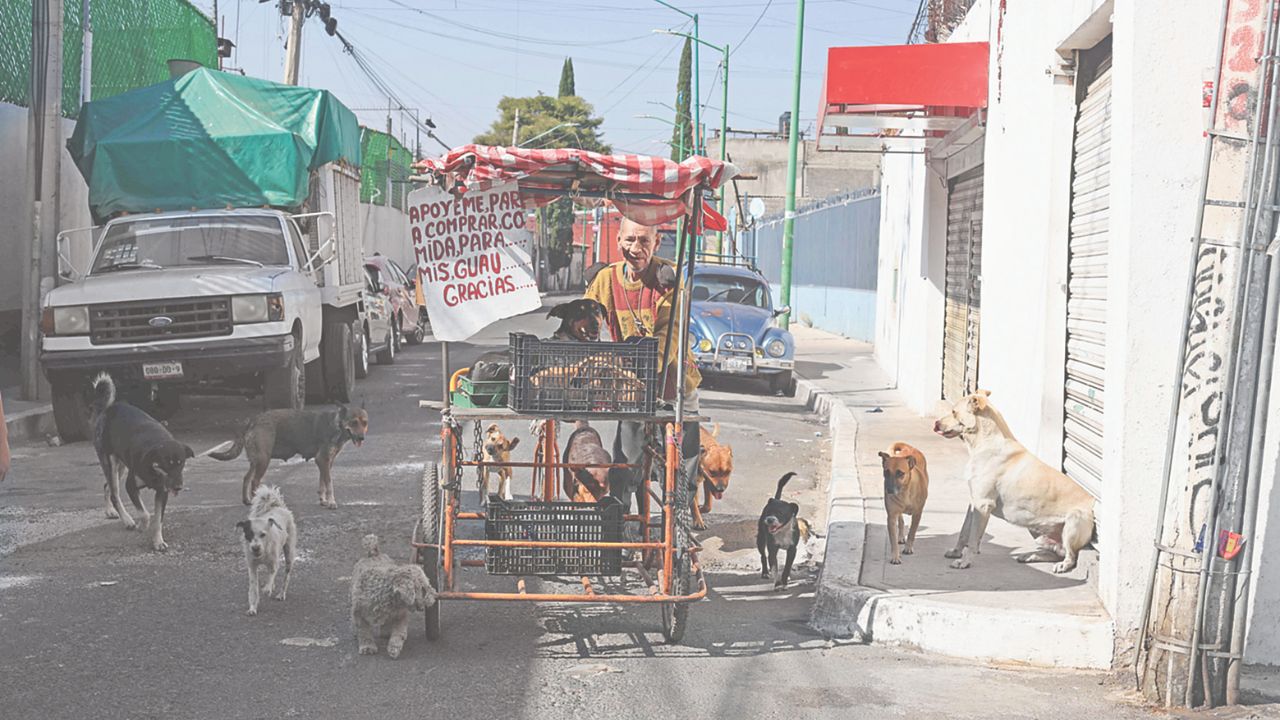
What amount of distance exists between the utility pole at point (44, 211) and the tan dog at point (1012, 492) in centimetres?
1038

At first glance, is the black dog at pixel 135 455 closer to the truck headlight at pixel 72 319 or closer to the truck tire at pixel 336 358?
the truck headlight at pixel 72 319

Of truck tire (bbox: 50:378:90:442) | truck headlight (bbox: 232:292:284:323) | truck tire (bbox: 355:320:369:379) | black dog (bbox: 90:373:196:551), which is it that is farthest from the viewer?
truck tire (bbox: 355:320:369:379)

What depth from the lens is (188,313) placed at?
1251 centimetres

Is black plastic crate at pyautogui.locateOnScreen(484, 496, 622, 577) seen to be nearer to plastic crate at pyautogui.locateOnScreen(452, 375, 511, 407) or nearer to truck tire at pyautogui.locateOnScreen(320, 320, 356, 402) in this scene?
plastic crate at pyautogui.locateOnScreen(452, 375, 511, 407)

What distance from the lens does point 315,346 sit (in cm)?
1504

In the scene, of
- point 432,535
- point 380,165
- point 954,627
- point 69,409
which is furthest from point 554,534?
point 380,165

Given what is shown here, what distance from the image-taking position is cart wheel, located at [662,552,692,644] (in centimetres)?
607

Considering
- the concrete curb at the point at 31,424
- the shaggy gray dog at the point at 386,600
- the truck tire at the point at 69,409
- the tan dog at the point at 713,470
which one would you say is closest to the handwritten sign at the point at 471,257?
the shaggy gray dog at the point at 386,600

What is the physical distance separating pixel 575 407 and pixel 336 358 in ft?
34.3

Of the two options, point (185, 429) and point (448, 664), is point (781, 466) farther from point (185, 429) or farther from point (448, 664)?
point (448, 664)

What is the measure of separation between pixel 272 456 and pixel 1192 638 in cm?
646

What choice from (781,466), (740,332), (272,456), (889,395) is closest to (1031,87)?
(781,466)

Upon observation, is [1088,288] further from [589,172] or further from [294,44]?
[294,44]

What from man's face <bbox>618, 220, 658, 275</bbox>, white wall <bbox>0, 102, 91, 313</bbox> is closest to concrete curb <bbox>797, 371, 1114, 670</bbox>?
man's face <bbox>618, 220, 658, 275</bbox>
